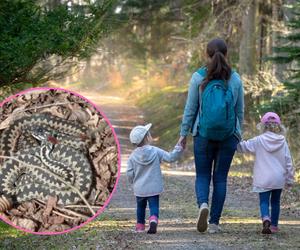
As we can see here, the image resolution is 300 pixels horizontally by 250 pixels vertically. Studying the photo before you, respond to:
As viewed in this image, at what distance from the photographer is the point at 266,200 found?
24.8 feet

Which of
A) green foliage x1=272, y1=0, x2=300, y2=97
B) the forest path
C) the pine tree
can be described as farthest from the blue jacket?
the pine tree

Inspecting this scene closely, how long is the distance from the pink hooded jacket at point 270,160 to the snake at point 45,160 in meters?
2.73

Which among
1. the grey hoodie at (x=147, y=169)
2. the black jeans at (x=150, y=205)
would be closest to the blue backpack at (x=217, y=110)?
the grey hoodie at (x=147, y=169)

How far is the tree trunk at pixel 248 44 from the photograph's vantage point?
24219 mm

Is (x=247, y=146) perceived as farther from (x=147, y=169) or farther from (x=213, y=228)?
(x=147, y=169)

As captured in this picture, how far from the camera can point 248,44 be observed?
2430 cm

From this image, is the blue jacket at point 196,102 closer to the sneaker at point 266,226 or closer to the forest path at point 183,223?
the sneaker at point 266,226

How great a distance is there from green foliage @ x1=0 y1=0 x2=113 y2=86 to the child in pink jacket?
3.22m

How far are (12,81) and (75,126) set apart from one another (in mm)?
4582

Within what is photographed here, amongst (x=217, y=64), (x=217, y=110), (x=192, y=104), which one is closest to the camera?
(x=217, y=110)

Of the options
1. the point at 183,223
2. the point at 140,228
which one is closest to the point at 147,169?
the point at 140,228

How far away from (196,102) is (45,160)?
2336 mm

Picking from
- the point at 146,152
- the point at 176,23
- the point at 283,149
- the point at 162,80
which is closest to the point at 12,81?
the point at 146,152

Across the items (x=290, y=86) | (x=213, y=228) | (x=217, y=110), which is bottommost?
(x=213, y=228)
